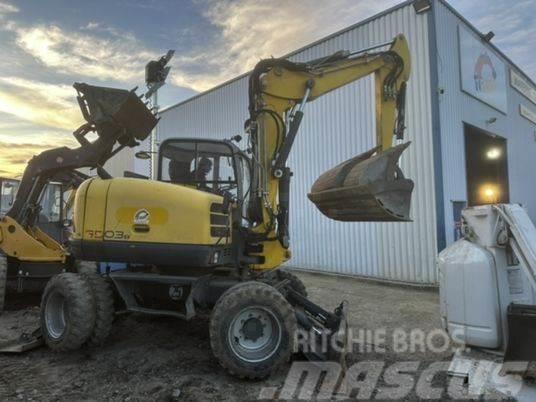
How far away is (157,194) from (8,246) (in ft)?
13.6

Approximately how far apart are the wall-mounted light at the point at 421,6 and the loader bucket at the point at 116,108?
736 centimetres

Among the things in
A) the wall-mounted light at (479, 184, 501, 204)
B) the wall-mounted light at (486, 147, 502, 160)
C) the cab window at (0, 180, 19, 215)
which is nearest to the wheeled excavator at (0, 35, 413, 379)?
the cab window at (0, 180, 19, 215)

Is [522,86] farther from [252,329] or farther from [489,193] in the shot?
[252,329]

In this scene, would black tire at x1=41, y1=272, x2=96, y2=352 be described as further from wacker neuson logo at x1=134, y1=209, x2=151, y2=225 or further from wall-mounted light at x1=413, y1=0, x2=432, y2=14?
wall-mounted light at x1=413, y1=0, x2=432, y2=14

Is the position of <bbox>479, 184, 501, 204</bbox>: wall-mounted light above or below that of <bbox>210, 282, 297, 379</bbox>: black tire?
above

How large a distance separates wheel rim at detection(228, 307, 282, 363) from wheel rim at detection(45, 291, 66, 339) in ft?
7.31

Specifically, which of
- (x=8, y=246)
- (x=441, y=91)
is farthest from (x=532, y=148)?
(x=8, y=246)

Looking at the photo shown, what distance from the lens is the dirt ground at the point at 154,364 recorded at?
4.07m

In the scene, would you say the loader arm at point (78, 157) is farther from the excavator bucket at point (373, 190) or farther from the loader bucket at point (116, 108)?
the excavator bucket at point (373, 190)

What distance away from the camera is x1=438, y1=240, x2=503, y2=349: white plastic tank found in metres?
3.67

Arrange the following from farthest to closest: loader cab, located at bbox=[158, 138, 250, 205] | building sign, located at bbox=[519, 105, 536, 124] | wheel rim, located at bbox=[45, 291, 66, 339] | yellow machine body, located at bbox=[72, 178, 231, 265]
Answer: building sign, located at bbox=[519, 105, 536, 124], loader cab, located at bbox=[158, 138, 250, 205], wheel rim, located at bbox=[45, 291, 66, 339], yellow machine body, located at bbox=[72, 178, 231, 265]

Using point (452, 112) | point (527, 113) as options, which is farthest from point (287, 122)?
point (527, 113)

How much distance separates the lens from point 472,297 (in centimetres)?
376

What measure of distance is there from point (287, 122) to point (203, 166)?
1.19m
